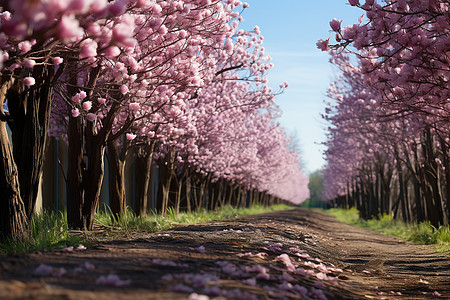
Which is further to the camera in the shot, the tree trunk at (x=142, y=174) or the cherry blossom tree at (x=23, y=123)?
the tree trunk at (x=142, y=174)

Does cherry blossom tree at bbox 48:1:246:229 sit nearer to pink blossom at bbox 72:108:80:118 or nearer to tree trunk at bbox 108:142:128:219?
pink blossom at bbox 72:108:80:118

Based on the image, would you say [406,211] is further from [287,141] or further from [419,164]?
[287,141]

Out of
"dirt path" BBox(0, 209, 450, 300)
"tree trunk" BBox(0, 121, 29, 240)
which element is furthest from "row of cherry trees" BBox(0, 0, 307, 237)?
"dirt path" BBox(0, 209, 450, 300)

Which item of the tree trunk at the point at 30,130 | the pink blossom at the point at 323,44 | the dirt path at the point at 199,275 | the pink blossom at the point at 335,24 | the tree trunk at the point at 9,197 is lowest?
the dirt path at the point at 199,275

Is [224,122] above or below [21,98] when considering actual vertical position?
above

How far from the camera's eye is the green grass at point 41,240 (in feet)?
20.5

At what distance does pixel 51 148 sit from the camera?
16188 millimetres

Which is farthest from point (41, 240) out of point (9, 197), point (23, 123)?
point (23, 123)

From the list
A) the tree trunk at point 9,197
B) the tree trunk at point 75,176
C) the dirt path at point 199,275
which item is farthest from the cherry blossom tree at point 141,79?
the dirt path at point 199,275

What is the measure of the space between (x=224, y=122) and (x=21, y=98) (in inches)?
440

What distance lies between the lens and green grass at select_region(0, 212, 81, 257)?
624 centimetres

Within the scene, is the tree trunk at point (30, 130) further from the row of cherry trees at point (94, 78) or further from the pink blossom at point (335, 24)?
the pink blossom at point (335, 24)

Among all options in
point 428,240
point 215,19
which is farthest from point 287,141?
point 215,19

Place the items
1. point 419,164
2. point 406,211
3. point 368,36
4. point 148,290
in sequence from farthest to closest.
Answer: point 406,211, point 419,164, point 368,36, point 148,290
